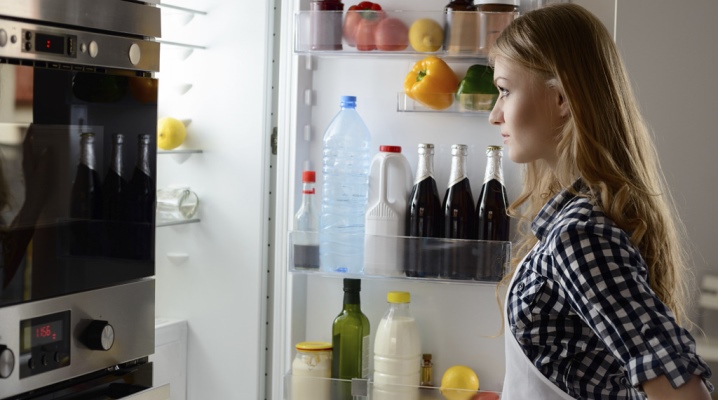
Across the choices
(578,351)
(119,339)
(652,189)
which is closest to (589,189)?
(652,189)

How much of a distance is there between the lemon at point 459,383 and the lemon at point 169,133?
34.4 inches

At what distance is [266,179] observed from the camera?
2.28 m

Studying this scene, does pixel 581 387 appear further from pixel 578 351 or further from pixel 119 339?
pixel 119 339

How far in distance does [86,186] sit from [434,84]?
0.93m

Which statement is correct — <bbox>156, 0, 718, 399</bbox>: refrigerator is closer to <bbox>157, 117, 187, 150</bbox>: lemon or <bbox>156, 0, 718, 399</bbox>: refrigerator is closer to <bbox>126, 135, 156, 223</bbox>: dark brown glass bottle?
<bbox>157, 117, 187, 150</bbox>: lemon

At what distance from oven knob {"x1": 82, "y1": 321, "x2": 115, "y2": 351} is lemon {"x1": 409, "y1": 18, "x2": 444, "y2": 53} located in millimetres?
980

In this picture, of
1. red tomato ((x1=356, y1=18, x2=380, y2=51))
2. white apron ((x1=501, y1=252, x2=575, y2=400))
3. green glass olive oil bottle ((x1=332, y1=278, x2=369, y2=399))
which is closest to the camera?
white apron ((x1=501, y1=252, x2=575, y2=400))

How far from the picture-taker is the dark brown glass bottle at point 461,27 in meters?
2.00

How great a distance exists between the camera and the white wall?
6.31 feet

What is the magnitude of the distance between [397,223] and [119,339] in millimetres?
809

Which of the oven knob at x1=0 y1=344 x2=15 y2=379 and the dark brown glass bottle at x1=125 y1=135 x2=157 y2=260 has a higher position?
the dark brown glass bottle at x1=125 y1=135 x2=157 y2=260

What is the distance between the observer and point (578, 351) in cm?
124

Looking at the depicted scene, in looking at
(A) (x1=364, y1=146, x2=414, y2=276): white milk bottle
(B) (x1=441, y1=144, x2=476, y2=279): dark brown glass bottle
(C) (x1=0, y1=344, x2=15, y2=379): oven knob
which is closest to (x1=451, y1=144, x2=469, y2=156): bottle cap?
(B) (x1=441, y1=144, x2=476, y2=279): dark brown glass bottle

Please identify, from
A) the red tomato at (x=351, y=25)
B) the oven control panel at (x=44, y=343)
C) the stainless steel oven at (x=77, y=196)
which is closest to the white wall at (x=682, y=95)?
the red tomato at (x=351, y=25)
